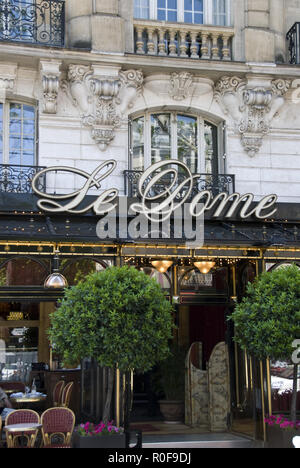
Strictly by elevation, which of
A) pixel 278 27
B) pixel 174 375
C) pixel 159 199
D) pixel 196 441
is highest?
pixel 278 27

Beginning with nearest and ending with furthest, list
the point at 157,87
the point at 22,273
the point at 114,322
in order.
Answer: the point at 114,322
the point at 22,273
the point at 157,87

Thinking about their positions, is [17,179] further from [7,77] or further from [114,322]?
[114,322]

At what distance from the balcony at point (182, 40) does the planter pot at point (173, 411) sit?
816 cm

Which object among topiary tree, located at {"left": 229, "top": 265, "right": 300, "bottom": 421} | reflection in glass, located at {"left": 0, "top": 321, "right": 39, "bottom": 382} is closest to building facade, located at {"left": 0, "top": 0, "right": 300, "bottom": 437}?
topiary tree, located at {"left": 229, "top": 265, "right": 300, "bottom": 421}

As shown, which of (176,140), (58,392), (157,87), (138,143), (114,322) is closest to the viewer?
(114,322)

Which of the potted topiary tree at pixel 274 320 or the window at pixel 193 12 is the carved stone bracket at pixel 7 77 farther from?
the potted topiary tree at pixel 274 320

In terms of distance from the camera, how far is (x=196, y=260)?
50.8ft

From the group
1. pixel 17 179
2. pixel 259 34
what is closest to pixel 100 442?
pixel 17 179

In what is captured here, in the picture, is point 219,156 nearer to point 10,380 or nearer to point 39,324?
point 39,324

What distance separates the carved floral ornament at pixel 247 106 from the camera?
16062 mm

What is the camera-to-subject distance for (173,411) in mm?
17047

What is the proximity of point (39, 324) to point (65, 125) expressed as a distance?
5.49 meters

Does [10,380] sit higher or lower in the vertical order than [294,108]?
lower
